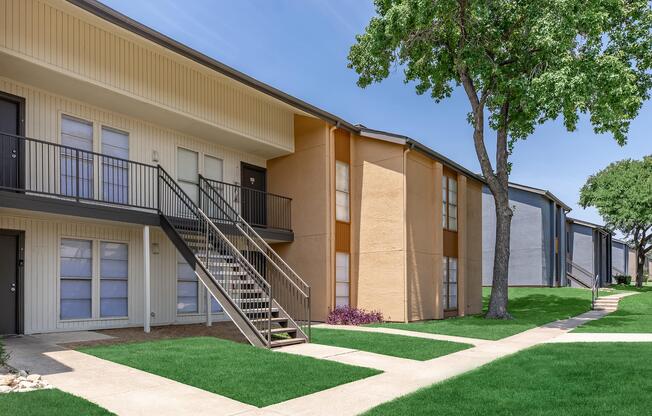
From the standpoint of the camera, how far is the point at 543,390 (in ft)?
21.9

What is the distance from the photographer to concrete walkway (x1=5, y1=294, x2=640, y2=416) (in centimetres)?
589

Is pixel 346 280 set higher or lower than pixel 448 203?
lower

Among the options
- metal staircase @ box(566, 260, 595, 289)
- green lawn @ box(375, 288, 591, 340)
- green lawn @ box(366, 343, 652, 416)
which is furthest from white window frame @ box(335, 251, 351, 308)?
metal staircase @ box(566, 260, 595, 289)

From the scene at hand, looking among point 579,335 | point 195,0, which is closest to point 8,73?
point 195,0

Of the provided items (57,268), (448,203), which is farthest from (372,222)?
(57,268)

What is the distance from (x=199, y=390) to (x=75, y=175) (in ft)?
24.7

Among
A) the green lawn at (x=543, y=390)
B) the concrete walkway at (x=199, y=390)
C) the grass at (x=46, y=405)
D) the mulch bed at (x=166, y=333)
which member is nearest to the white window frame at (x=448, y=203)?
the concrete walkway at (x=199, y=390)

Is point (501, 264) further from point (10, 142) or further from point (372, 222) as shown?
point (10, 142)

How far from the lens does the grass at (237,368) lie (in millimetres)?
6676

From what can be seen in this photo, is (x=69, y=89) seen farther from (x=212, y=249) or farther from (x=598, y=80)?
(x=598, y=80)

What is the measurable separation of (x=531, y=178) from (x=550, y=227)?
13.1 metres

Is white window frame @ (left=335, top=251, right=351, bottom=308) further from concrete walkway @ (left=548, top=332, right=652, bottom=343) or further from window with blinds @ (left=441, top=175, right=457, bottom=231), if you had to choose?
concrete walkway @ (left=548, top=332, right=652, bottom=343)

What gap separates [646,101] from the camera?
1777 cm

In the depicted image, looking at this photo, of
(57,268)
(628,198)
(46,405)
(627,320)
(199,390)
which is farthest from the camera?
(628,198)
